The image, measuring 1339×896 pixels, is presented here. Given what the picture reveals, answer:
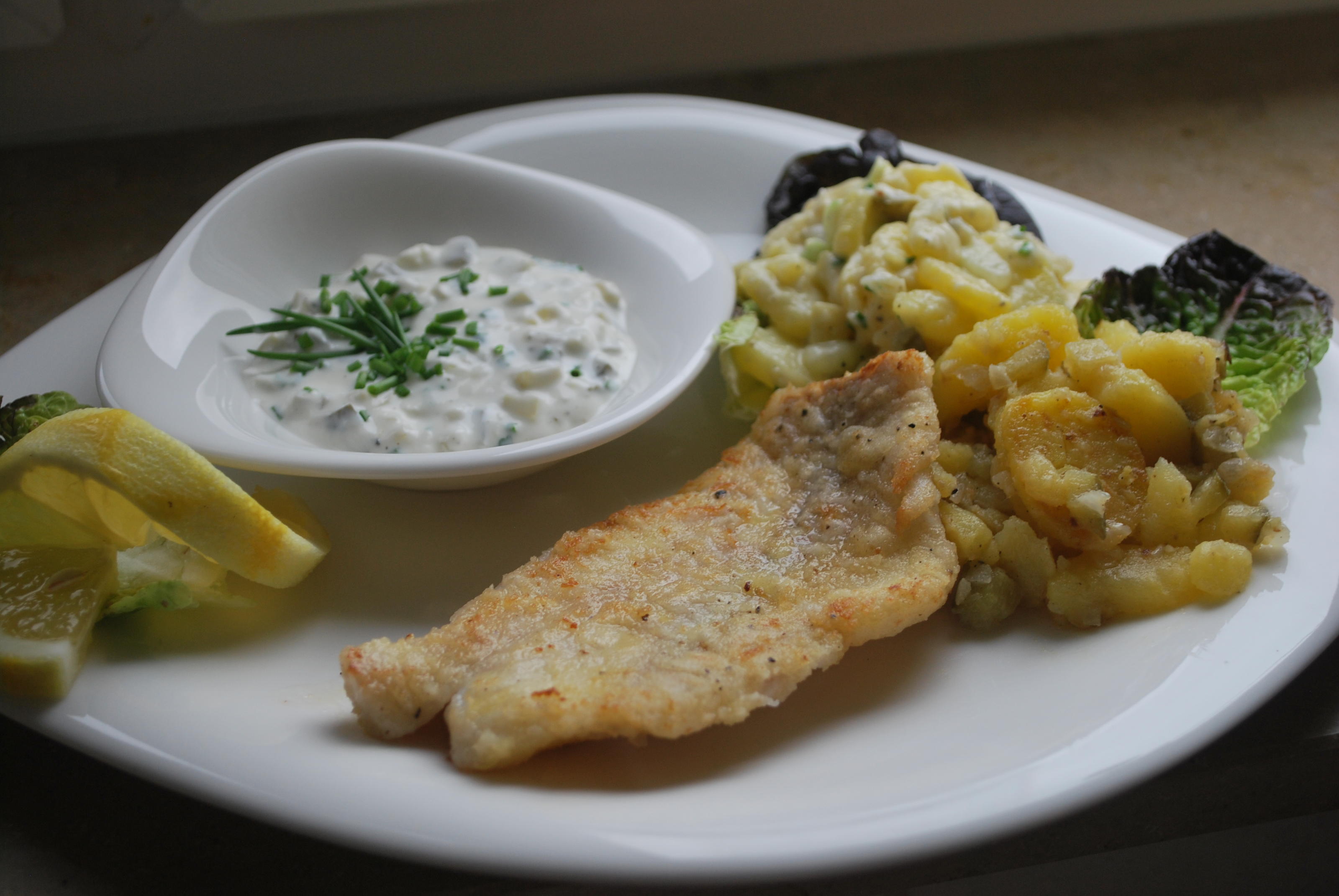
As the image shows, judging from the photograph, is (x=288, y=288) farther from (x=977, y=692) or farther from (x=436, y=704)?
(x=977, y=692)

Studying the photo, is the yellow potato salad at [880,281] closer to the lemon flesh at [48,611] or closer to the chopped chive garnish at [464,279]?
the chopped chive garnish at [464,279]

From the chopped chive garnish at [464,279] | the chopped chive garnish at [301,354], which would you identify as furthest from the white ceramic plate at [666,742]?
the chopped chive garnish at [464,279]

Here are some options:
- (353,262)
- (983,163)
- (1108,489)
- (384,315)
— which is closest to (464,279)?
(384,315)

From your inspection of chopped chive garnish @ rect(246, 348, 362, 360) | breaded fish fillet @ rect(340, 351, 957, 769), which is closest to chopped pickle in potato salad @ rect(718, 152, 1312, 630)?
breaded fish fillet @ rect(340, 351, 957, 769)

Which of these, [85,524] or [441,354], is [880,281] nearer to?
[441,354]

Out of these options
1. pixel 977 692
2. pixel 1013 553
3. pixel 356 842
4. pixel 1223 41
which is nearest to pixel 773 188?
pixel 1013 553

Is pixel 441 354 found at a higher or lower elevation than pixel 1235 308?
lower
